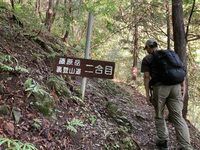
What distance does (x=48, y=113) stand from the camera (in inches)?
144

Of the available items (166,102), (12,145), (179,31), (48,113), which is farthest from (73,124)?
(179,31)

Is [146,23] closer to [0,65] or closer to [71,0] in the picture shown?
[71,0]

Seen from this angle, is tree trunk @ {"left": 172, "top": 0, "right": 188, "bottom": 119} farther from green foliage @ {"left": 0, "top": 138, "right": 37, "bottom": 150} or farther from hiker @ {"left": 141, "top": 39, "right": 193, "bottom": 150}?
green foliage @ {"left": 0, "top": 138, "right": 37, "bottom": 150}

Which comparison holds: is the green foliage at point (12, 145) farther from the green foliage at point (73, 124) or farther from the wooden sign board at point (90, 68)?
the wooden sign board at point (90, 68)

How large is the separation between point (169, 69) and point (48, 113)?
2.44 m

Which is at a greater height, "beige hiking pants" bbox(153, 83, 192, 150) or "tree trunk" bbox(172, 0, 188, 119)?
"tree trunk" bbox(172, 0, 188, 119)

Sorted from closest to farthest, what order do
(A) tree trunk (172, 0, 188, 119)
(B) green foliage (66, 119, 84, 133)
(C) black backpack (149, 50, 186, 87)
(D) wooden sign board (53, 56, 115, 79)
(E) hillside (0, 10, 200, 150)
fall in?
(E) hillside (0, 10, 200, 150) < (B) green foliage (66, 119, 84, 133) < (C) black backpack (149, 50, 186, 87) < (D) wooden sign board (53, 56, 115, 79) < (A) tree trunk (172, 0, 188, 119)

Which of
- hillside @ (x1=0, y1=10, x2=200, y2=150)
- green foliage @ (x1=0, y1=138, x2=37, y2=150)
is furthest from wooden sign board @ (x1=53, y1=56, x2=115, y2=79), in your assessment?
green foliage @ (x1=0, y1=138, x2=37, y2=150)

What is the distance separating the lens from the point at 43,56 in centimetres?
584

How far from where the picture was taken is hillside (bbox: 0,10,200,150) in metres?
3.15

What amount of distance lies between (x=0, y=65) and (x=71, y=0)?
7369 mm

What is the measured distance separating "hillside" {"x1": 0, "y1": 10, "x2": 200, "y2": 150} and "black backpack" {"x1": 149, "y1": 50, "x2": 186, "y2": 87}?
1.46 meters

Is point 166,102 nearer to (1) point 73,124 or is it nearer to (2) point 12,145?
(1) point 73,124

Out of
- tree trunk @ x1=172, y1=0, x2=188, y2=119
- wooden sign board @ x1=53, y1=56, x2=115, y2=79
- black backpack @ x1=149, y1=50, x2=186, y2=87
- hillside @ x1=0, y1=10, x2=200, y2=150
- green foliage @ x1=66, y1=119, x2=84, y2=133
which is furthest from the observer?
tree trunk @ x1=172, y1=0, x2=188, y2=119
